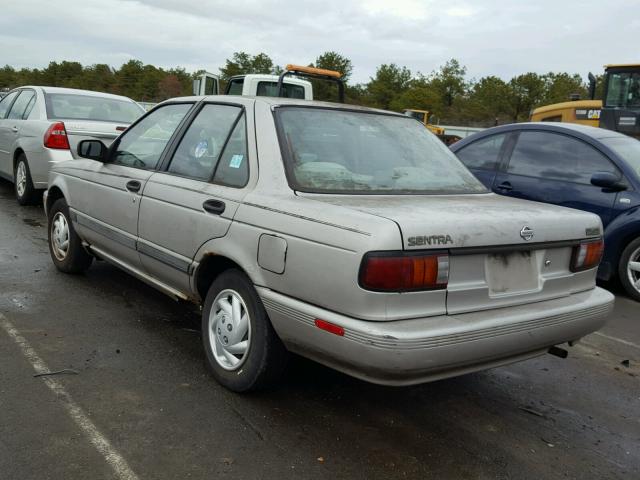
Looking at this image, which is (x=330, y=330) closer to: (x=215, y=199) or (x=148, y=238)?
(x=215, y=199)

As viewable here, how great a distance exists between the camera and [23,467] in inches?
100.0

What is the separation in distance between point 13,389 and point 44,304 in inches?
58.3

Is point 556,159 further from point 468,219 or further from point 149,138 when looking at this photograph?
point 149,138

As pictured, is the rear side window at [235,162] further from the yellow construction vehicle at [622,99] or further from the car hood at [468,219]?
the yellow construction vehicle at [622,99]

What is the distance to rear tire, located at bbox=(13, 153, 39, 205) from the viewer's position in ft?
27.7

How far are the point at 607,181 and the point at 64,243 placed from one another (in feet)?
16.0

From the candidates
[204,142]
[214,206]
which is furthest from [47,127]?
[214,206]

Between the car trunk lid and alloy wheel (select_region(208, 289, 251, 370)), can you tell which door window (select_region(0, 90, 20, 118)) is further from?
the car trunk lid

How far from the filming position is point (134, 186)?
412 centimetres

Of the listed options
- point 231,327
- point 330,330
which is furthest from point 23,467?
point 330,330

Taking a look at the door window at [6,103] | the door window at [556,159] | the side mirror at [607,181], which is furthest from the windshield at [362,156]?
the door window at [6,103]

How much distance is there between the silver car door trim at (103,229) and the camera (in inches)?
165

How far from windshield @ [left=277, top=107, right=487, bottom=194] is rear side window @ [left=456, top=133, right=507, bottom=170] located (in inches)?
113

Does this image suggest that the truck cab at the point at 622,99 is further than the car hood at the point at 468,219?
Yes
